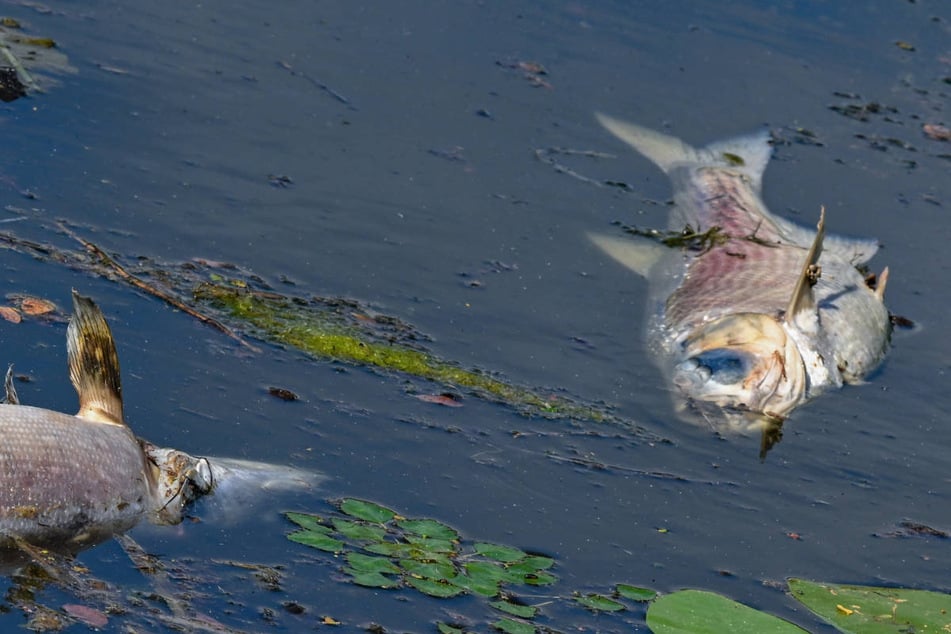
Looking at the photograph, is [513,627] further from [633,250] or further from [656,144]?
[656,144]

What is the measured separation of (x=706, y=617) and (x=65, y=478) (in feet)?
7.03

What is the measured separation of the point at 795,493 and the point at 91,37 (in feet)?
17.1

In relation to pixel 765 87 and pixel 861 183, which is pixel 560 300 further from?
pixel 765 87

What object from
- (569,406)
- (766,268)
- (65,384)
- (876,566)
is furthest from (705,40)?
(65,384)

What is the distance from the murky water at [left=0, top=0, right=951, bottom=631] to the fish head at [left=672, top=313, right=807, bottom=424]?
17 centimetres

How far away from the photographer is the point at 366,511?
4910 millimetres

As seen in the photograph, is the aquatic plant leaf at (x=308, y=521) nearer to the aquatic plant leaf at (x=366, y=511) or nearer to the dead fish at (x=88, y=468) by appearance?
the aquatic plant leaf at (x=366, y=511)

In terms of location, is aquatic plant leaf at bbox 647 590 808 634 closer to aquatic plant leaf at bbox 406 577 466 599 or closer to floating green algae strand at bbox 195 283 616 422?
aquatic plant leaf at bbox 406 577 466 599

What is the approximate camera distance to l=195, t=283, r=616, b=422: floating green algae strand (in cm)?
615

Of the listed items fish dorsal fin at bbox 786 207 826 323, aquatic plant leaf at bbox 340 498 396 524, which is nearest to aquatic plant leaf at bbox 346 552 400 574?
aquatic plant leaf at bbox 340 498 396 524

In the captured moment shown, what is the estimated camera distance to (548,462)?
18.9 ft

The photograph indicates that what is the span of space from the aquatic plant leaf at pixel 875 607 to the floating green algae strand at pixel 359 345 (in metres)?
1.49

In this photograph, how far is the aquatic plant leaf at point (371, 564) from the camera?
4.60 m

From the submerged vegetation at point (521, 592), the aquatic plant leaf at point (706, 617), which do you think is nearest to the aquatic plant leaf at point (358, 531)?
the submerged vegetation at point (521, 592)
